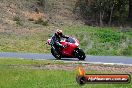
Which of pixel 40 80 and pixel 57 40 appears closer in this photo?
pixel 40 80

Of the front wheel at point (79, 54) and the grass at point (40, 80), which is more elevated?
the grass at point (40, 80)

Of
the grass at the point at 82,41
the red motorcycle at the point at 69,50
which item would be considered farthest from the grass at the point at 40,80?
the grass at the point at 82,41

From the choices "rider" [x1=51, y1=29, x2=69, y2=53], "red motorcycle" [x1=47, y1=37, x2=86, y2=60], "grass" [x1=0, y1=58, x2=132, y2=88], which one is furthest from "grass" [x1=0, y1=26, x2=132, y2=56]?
"grass" [x1=0, y1=58, x2=132, y2=88]

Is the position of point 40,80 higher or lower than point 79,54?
higher

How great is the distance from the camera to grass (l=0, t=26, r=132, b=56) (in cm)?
3316

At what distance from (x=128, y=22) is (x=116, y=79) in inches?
1686

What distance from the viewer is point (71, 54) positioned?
26.8 m

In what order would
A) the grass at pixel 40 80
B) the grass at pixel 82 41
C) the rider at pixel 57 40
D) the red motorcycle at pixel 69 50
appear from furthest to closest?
the grass at pixel 82 41 < the red motorcycle at pixel 69 50 < the rider at pixel 57 40 < the grass at pixel 40 80

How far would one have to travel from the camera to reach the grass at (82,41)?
33156 millimetres

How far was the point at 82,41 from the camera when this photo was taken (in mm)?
36438

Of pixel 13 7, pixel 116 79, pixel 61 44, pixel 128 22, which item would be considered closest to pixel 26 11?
pixel 13 7

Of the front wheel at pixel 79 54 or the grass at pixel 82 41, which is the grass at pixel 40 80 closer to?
the front wheel at pixel 79 54

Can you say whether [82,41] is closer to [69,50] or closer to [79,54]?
[69,50]

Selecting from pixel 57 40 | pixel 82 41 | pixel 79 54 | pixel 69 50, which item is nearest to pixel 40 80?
pixel 57 40
